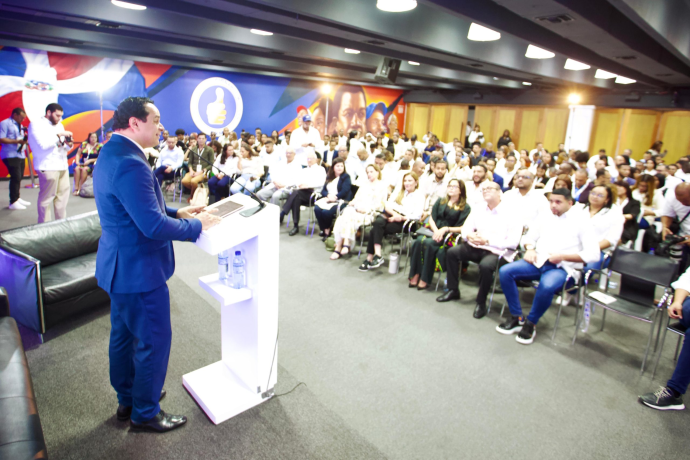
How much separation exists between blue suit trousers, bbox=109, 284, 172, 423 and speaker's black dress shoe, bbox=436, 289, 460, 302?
2784 mm

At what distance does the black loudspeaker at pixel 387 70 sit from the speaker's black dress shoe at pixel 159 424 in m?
6.61

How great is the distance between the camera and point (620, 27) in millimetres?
5020

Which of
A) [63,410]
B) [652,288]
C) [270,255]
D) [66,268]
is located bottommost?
[63,410]

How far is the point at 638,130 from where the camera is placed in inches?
486

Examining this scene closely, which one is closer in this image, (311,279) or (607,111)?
(311,279)

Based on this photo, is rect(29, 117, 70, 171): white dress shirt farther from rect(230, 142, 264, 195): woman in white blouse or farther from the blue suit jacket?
the blue suit jacket

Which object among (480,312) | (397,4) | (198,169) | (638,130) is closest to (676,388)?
(480,312)

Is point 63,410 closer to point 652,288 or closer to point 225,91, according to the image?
point 652,288

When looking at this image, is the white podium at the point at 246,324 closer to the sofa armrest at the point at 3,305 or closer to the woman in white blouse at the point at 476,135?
the sofa armrest at the point at 3,305

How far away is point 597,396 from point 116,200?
10.3 ft

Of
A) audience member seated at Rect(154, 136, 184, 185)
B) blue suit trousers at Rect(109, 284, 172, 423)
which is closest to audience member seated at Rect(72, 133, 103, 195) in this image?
audience member seated at Rect(154, 136, 184, 185)

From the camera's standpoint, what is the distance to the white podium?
2.21 meters

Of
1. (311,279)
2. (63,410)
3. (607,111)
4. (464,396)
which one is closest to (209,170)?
(311,279)

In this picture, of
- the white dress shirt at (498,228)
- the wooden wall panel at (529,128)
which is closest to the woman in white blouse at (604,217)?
the white dress shirt at (498,228)
